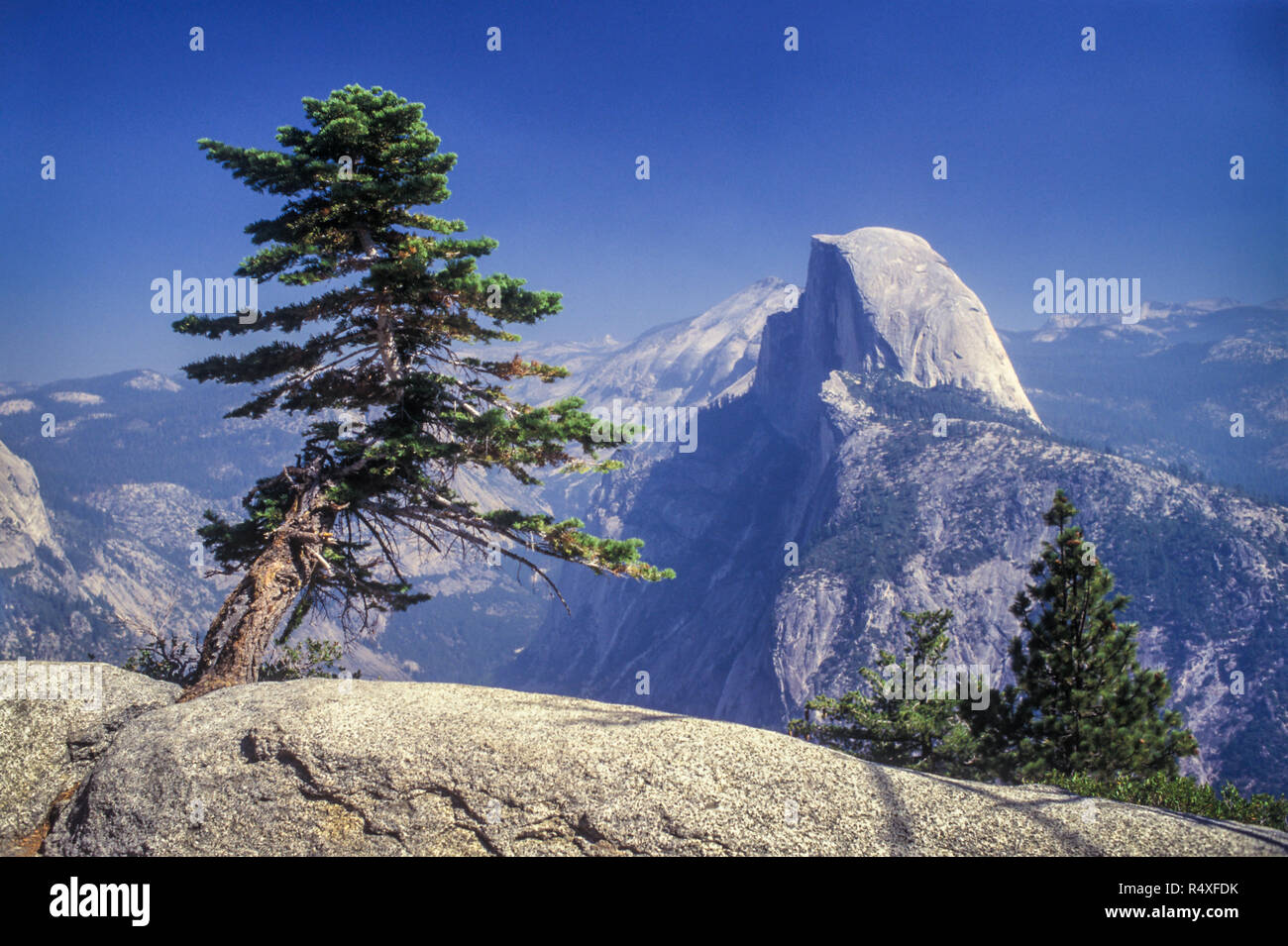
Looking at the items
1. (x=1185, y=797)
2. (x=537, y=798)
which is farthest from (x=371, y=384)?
(x=1185, y=797)

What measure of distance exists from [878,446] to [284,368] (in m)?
196

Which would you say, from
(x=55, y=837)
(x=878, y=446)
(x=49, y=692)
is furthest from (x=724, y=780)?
(x=878, y=446)

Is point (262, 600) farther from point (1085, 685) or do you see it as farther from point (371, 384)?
point (1085, 685)

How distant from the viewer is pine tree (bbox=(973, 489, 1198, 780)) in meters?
20.2

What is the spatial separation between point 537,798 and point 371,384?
12.5m

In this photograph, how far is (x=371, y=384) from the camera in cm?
1795

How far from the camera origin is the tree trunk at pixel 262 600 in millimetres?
14398

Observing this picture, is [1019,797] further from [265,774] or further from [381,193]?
[381,193]

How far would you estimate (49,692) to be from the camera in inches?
460

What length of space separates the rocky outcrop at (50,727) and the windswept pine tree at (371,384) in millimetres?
1877

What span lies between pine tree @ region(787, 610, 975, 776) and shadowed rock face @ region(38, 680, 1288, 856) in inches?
501

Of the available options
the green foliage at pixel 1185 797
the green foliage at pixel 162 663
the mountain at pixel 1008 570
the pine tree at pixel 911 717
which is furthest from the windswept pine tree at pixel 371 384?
the mountain at pixel 1008 570

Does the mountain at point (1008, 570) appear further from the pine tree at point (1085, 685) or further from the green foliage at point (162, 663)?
the green foliage at point (162, 663)

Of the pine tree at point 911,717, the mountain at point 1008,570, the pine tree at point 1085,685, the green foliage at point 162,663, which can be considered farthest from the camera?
the mountain at point 1008,570
